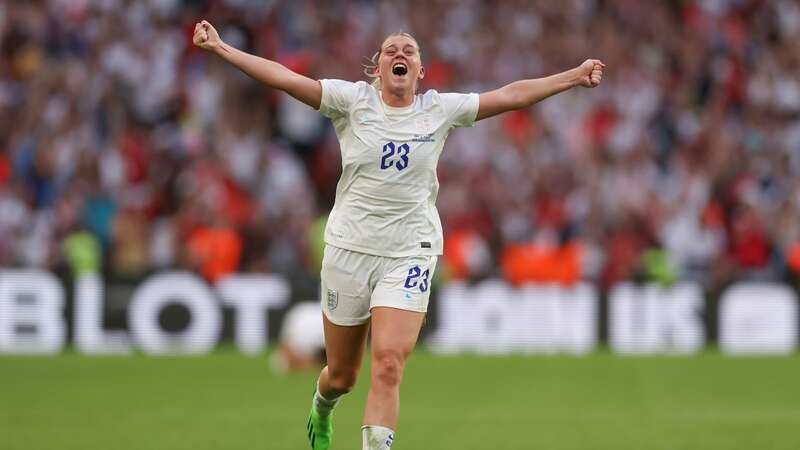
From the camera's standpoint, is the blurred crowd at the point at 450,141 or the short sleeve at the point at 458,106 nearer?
the short sleeve at the point at 458,106

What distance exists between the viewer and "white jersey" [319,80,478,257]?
8.34m

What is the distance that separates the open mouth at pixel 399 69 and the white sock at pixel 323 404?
2073 mm

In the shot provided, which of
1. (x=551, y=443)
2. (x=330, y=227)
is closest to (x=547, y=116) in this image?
(x=551, y=443)

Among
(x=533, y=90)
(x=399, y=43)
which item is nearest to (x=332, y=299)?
(x=399, y=43)

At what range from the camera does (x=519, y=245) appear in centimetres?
2028

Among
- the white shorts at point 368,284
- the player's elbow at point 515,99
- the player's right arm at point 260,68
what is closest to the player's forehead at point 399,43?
the player's right arm at point 260,68

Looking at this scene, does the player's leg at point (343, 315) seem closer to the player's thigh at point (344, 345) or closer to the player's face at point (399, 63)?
the player's thigh at point (344, 345)

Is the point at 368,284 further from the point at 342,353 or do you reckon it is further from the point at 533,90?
the point at 533,90

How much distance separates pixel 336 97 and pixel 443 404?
5869mm

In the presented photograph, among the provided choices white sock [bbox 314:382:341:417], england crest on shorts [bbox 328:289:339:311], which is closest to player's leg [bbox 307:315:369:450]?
white sock [bbox 314:382:341:417]

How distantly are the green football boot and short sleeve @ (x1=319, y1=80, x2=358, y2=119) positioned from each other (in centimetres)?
201

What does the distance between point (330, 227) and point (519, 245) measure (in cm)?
1185

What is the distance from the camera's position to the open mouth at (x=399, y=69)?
27.3ft

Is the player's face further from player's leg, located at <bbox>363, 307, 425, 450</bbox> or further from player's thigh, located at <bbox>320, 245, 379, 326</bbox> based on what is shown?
player's leg, located at <bbox>363, 307, 425, 450</bbox>
